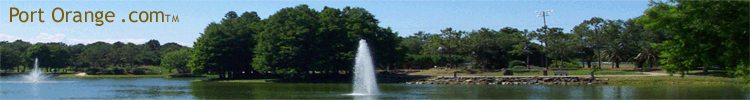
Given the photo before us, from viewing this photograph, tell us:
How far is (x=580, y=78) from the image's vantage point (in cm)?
4866

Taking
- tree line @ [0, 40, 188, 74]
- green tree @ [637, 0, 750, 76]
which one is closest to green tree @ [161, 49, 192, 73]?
tree line @ [0, 40, 188, 74]

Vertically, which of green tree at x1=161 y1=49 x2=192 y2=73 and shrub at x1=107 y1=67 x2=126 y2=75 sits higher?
green tree at x1=161 y1=49 x2=192 y2=73

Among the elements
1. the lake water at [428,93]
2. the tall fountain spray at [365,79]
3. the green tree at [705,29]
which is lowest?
the lake water at [428,93]

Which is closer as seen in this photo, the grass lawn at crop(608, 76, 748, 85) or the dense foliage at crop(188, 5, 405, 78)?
the grass lawn at crop(608, 76, 748, 85)

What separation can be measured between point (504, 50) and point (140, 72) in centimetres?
5446

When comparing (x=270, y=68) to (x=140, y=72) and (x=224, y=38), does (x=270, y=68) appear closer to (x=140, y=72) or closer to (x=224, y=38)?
(x=224, y=38)

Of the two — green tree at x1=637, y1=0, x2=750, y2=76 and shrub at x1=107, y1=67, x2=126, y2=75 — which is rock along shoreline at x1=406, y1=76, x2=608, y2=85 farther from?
shrub at x1=107, y1=67, x2=126, y2=75

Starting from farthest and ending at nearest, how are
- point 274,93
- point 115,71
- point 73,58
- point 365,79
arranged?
point 73,58 < point 115,71 < point 365,79 < point 274,93

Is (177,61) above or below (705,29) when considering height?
below

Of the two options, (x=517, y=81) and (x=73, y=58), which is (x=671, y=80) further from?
(x=73, y=58)

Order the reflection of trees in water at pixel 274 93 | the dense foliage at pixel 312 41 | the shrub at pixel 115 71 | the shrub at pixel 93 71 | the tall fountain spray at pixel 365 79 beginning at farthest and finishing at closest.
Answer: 1. the shrub at pixel 93 71
2. the shrub at pixel 115 71
3. the dense foliage at pixel 312 41
4. the tall fountain spray at pixel 365 79
5. the reflection of trees in water at pixel 274 93

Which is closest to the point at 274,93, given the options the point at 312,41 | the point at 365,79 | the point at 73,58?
the point at 365,79

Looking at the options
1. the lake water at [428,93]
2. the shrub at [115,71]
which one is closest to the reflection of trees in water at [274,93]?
the lake water at [428,93]

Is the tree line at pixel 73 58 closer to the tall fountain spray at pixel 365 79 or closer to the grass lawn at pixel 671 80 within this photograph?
the tall fountain spray at pixel 365 79
